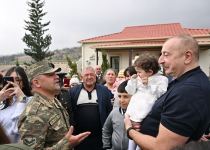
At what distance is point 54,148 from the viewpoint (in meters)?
2.85

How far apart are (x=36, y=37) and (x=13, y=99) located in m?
34.5

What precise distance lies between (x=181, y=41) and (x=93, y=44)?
→ 27.4 m

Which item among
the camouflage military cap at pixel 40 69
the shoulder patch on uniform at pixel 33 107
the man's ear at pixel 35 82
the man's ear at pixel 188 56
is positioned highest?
the man's ear at pixel 188 56

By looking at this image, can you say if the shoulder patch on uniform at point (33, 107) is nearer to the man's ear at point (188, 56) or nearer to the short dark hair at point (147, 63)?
the short dark hair at point (147, 63)

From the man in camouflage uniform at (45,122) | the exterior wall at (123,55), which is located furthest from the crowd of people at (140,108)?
the exterior wall at (123,55)

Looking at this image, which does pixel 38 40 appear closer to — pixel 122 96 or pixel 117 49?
pixel 117 49

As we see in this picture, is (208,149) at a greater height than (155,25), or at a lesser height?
lesser

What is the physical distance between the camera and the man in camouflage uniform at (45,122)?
2.78 metres

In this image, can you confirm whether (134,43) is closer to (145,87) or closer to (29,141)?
(145,87)

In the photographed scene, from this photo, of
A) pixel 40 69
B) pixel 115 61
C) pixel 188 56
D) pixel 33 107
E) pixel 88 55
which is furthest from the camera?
pixel 88 55

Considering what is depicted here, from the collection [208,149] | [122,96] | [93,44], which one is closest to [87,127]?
[122,96]

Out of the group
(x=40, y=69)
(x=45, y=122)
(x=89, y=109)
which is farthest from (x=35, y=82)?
(x=89, y=109)

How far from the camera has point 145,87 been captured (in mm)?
3258

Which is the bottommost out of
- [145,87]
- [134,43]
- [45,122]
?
[45,122]
